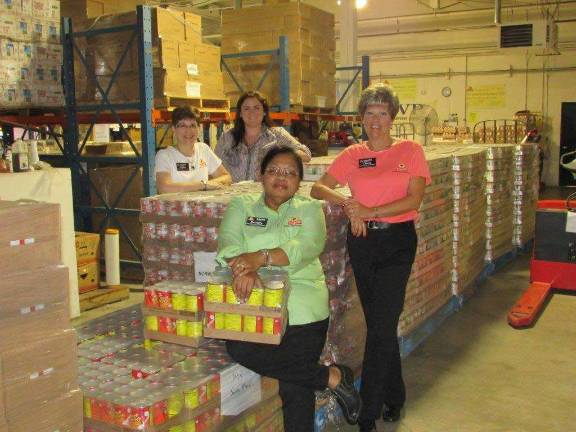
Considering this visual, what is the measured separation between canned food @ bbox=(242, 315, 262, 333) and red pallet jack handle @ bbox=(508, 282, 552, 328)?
12.9 ft

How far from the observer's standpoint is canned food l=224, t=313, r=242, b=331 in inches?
114

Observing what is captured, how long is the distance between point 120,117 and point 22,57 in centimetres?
137

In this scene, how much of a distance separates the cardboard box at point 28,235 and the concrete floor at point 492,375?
2.27 m

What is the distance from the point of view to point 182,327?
3.17 meters

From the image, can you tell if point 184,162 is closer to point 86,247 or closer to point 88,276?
point 86,247

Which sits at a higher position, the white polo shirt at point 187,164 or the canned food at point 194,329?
the white polo shirt at point 187,164

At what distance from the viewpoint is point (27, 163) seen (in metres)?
5.90

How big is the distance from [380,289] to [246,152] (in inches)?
87.5

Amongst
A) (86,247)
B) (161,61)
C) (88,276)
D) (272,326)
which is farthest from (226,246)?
(161,61)

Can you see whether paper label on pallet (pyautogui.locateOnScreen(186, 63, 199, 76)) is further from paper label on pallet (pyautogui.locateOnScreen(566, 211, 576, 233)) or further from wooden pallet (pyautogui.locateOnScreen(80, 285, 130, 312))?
paper label on pallet (pyautogui.locateOnScreen(566, 211, 576, 233))

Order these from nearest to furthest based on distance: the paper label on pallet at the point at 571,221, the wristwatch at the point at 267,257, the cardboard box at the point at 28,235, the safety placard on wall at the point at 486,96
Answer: the cardboard box at the point at 28,235 < the wristwatch at the point at 267,257 < the paper label on pallet at the point at 571,221 < the safety placard on wall at the point at 486,96

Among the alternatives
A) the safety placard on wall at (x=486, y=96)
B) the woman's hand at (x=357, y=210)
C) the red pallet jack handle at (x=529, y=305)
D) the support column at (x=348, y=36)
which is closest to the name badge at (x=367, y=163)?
the woman's hand at (x=357, y=210)

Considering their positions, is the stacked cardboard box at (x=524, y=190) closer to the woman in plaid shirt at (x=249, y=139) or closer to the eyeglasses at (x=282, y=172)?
the woman in plaid shirt at (x=249, y=139)

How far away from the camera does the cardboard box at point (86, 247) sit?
22.6 ft
